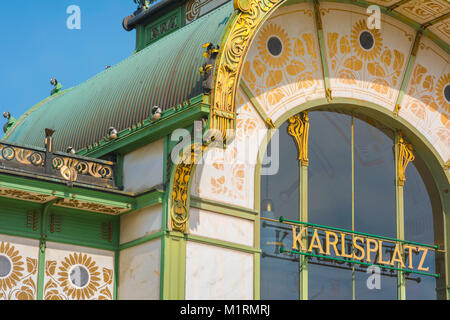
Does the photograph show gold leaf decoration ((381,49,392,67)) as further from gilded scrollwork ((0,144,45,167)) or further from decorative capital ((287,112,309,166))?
gilded scrollwork ((0,144,45,167))

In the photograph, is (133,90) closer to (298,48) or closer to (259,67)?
(259,67)

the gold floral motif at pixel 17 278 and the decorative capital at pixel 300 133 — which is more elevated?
the decorative capital at pixel 300 133

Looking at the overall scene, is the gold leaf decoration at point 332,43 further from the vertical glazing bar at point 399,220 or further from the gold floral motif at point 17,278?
the gold floral motif at point 17,278

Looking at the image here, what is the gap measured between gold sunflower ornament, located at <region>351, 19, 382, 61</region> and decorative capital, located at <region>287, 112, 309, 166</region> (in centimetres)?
216

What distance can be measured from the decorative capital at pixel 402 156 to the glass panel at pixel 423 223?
0.66 feet

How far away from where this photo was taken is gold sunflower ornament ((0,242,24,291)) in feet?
65.0

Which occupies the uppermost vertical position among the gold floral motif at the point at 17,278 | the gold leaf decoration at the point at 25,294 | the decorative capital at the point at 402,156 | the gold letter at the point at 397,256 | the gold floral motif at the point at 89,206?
the decorative capital at the point at 402,156

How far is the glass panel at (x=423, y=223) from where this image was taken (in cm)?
2423

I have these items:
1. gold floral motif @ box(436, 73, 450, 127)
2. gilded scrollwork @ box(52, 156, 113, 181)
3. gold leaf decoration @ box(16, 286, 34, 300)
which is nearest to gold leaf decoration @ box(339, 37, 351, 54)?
gold floral motif @ box(436, 73, 450, 127)

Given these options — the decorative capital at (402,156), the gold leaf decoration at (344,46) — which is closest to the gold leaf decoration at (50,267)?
the gold leaf decoration at (344,46)

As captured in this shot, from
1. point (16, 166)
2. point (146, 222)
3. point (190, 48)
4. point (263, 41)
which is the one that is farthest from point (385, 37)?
point (16, 166)

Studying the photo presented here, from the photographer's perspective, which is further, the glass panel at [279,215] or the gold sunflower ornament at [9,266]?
the glass panel at [279,215]

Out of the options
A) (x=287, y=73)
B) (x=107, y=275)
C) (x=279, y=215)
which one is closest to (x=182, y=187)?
A: (x=107, y=275)

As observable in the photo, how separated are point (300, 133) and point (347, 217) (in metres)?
2.06
